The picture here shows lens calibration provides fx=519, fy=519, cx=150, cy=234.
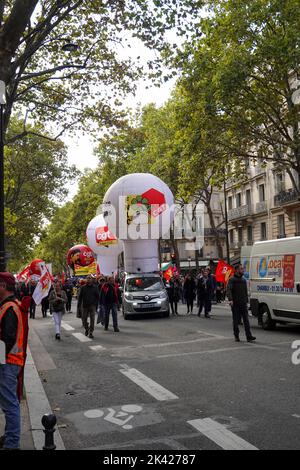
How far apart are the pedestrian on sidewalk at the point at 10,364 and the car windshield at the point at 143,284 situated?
51.7 feet

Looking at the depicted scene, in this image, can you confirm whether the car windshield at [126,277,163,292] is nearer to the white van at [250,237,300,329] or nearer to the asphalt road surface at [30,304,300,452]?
the white van at [250,237,300,329]

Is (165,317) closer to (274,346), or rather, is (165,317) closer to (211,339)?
(211,339)

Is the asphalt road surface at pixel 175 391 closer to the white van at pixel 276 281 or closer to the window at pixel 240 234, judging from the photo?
the white van at pixel 276 281

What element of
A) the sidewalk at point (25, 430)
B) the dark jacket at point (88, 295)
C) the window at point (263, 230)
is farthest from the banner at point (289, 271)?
the window at point (263, 230)

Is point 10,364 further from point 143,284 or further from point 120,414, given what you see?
point 143,284

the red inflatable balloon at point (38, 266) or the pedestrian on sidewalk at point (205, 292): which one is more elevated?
the red inflatable balloon at point (38, 266)

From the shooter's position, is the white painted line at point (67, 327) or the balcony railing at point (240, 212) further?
the balcony railing at point (240, 212)

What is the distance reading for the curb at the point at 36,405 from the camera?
5.36m

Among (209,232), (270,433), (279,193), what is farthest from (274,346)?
(209,232)

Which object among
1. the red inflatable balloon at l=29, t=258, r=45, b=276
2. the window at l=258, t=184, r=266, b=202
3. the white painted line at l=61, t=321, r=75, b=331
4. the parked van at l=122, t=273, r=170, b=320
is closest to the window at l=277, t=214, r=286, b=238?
the window at l=258, t=184, r=266, b=202

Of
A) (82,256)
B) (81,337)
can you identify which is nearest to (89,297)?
(81,337)

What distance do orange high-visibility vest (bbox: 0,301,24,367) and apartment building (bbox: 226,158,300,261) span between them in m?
30.7

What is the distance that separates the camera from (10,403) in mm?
4848

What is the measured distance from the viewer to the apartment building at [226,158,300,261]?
3734 cm
